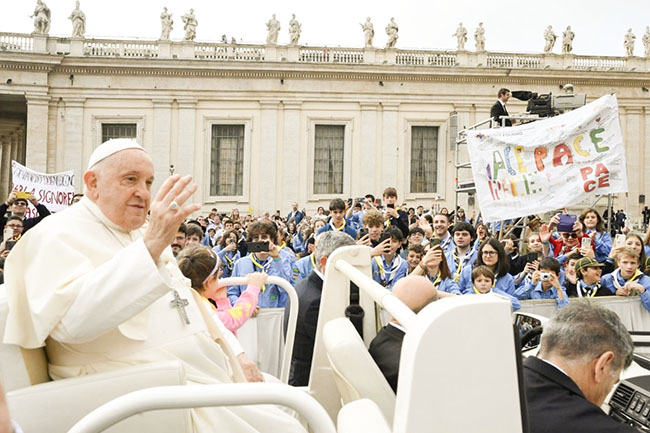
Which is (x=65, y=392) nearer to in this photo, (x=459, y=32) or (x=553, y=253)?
(x=553, y=253)

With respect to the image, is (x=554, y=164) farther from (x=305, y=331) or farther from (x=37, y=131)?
(x=37, y=131)

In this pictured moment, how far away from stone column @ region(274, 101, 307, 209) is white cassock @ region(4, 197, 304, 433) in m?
26.3

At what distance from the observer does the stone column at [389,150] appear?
2952 centimetres

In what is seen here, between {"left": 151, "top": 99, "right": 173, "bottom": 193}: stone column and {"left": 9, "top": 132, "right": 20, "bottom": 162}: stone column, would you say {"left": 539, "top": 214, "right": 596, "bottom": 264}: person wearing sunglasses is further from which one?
{"left": 9, "top": 132, "right": 20, "bottom": 162}: stone column

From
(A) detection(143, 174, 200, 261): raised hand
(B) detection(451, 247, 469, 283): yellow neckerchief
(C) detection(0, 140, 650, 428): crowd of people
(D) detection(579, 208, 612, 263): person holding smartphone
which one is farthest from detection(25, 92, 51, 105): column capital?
(A) detection(143, 174, 200, 261): raised hand

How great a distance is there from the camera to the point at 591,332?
7.91 ft

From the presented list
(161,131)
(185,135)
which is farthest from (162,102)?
(185,135)

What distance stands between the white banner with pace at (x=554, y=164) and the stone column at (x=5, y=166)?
115 feet

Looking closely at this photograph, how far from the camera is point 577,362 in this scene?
241cm

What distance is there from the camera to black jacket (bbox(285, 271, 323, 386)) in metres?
3.94

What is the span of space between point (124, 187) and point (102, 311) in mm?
716

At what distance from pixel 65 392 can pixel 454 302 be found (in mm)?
1540

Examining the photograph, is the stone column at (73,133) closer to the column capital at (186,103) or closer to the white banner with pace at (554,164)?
the column capital at (186,103)

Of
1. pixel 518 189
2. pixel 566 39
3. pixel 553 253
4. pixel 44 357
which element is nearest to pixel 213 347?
pixel 44 357
